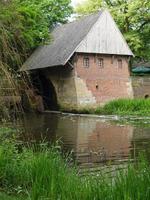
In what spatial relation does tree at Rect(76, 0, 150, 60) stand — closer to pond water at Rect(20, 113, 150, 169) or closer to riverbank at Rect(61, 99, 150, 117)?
riverbank at Rect(61, 99, 150, 117)

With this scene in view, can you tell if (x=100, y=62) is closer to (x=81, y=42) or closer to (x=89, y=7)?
(x=81, y=42)

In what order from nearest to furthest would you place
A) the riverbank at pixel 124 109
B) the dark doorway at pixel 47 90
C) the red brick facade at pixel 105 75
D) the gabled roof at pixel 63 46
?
the riverbank at pixel 124 109
the gabled roof at pixel 63 46
the red brick facade at pixel 105 75
the dark doorway at pixel 47 90

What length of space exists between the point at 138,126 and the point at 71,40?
1451 centimetres

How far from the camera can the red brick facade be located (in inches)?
1476

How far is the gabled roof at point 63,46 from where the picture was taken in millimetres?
37284

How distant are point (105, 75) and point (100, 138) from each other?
708 inches

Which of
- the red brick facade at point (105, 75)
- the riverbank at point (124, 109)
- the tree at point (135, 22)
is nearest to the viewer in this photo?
the riverbank at point (124, 109)

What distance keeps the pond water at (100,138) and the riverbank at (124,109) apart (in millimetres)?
2243

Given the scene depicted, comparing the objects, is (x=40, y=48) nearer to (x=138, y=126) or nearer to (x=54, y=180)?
(x=138, y=126)

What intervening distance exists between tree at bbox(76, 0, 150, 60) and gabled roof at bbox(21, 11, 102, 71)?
511 centimetres

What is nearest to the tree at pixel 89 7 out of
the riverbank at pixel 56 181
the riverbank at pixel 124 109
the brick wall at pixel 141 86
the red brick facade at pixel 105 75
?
the brick wall at pixel 141 86

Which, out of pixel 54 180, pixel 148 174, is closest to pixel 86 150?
pixel 54 180

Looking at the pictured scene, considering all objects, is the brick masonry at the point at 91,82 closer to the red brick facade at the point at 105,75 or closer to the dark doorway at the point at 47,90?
the red brick facade at the point at 105,75

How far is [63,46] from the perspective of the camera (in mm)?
39094
